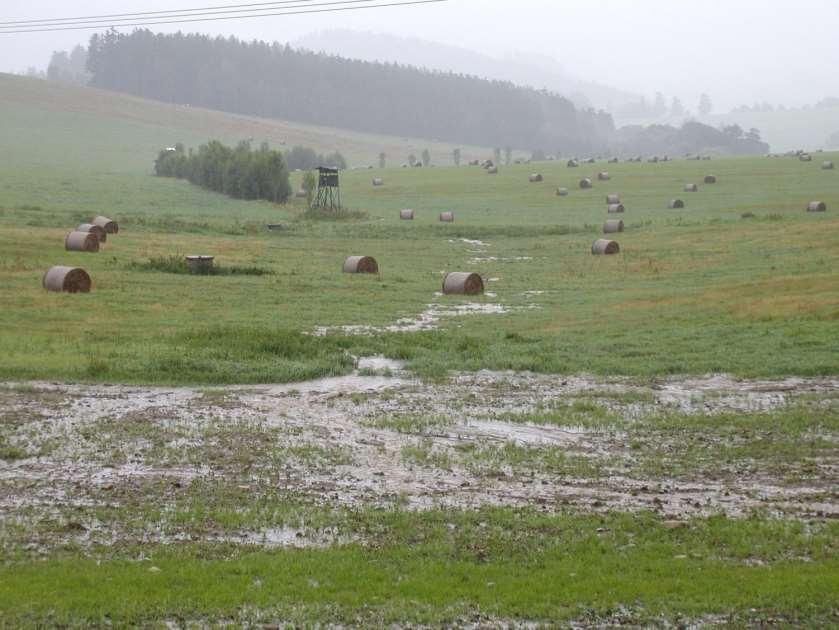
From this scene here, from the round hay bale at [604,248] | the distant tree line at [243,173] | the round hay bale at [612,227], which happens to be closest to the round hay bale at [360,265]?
the round hay bale at [604,248]

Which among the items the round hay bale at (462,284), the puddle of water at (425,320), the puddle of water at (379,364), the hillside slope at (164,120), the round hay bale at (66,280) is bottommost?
the puddle of water at (379,364)

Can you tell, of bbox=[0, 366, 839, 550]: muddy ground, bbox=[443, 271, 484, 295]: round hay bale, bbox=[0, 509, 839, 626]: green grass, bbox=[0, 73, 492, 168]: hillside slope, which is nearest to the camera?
bbox=[0, 509, 839, 626]: green grass

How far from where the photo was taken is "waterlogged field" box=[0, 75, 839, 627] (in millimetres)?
9852

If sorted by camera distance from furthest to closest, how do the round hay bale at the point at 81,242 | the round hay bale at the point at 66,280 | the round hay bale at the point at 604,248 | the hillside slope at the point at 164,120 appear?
1. the hillside slope at the point at 164,120
2. the round hay bale at the point at 604,248
3. the round hay bale at the point at 81,242
4. the round hay bale at the point at 66,280

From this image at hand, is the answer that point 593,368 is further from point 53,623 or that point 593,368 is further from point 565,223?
point 565,223

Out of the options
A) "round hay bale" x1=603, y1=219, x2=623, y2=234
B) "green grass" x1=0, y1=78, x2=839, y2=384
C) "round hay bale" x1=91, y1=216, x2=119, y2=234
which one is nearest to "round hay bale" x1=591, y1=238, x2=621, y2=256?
"green grass" x1=0, y1=78, x2=839, y2=384

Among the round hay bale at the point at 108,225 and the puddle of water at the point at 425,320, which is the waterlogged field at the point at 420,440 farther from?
the round hay bale at the point at 108,225

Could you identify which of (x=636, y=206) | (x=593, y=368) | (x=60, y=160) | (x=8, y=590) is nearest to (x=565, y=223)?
(x=636, y=206)

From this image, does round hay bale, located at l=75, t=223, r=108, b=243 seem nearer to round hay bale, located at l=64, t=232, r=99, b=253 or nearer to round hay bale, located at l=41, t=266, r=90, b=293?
round hay bale, located at l=64, t=232, r=99, b=253

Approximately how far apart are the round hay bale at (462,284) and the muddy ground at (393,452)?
1214 cm

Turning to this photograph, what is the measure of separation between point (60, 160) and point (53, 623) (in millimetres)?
105971

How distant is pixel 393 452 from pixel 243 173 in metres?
70.5

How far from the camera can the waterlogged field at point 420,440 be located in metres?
9.85

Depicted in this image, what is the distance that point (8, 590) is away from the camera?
376 inches
